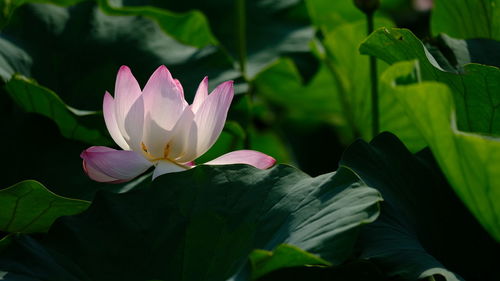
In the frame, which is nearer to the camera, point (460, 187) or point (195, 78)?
point (460, 187)

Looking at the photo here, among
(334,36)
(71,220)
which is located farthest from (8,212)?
(334,36)

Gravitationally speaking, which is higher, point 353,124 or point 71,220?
point 71,220

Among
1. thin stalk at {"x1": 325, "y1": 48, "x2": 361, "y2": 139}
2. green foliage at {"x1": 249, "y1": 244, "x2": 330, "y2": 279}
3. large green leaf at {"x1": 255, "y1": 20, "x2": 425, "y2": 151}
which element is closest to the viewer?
green foliage at {"x1": 249, "y1": 244, "x2": 330, "y2": 279}

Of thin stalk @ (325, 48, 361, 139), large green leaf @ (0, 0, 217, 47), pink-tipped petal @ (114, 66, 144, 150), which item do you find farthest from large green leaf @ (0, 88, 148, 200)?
thin stalk @ (325, 48, 361, 139)

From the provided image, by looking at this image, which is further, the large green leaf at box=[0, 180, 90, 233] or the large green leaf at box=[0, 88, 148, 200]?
the large green leaf at box=[0, 88, 148, 200]

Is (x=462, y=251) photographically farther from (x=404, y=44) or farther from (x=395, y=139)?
(x=404, y=44)

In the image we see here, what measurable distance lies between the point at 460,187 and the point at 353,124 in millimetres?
972

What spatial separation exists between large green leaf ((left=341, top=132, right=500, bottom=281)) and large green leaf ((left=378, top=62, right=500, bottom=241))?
0.23ft

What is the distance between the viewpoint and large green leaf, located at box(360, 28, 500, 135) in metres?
1.01

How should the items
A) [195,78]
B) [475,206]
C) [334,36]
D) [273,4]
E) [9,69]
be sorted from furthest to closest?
1. [273,4]
2. [334,36]
3. [195,78]
4. [9,69]
5. [475,206]

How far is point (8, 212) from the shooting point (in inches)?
39.9

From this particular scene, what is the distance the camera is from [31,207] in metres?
1.00

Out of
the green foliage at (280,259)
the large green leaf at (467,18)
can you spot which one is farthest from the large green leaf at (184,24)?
the green foliage at (280,259)

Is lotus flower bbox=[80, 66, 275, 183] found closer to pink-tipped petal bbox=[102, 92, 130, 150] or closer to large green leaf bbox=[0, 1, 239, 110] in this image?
A: pink-tipped petal bbox=[102, 92, 130, 150]
